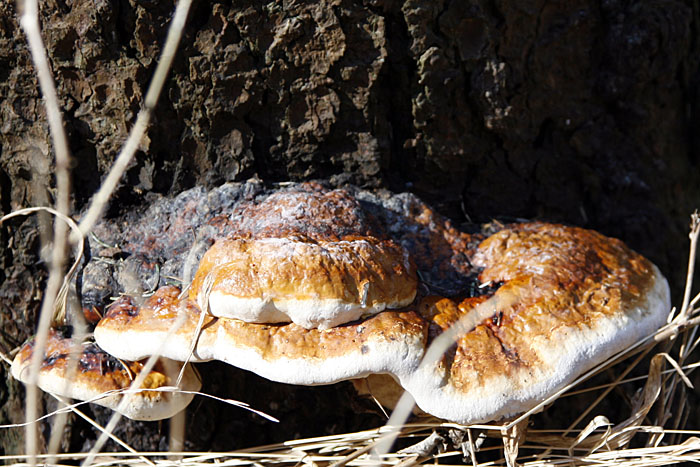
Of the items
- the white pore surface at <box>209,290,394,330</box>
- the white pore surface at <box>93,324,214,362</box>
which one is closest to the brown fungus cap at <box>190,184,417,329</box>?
the white pore surface at <box>209,290,394,330</box>

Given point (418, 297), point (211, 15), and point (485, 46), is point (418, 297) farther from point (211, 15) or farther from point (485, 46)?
point (211, 15)

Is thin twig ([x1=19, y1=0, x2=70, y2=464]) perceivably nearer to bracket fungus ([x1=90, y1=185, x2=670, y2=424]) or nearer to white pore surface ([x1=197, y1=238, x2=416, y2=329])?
bracket fungus ([x1=90, y1=185, x2=670, y2=424])

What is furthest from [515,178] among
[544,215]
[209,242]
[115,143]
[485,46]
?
[115,143]

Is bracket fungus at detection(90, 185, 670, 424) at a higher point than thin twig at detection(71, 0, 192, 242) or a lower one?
lower

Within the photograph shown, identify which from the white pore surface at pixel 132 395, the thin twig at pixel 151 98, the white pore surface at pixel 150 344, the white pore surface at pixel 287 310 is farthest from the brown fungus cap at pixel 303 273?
the thin twig at pixel 151 98

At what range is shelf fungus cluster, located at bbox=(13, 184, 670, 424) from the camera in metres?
1.76

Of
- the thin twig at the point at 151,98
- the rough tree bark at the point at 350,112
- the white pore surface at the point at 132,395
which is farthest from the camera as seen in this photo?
the rough tree bark at the point at 350,112

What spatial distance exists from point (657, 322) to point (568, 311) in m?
0.42

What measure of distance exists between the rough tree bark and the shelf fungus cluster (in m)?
0.42

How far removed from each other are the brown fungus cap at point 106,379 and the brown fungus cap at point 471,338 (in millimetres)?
163

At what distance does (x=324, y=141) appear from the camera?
243 cm

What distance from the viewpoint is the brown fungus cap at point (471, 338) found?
1750mm

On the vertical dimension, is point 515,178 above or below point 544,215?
above

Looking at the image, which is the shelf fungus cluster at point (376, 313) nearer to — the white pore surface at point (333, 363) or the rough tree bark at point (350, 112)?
the white pore surface at point (333, 363)
